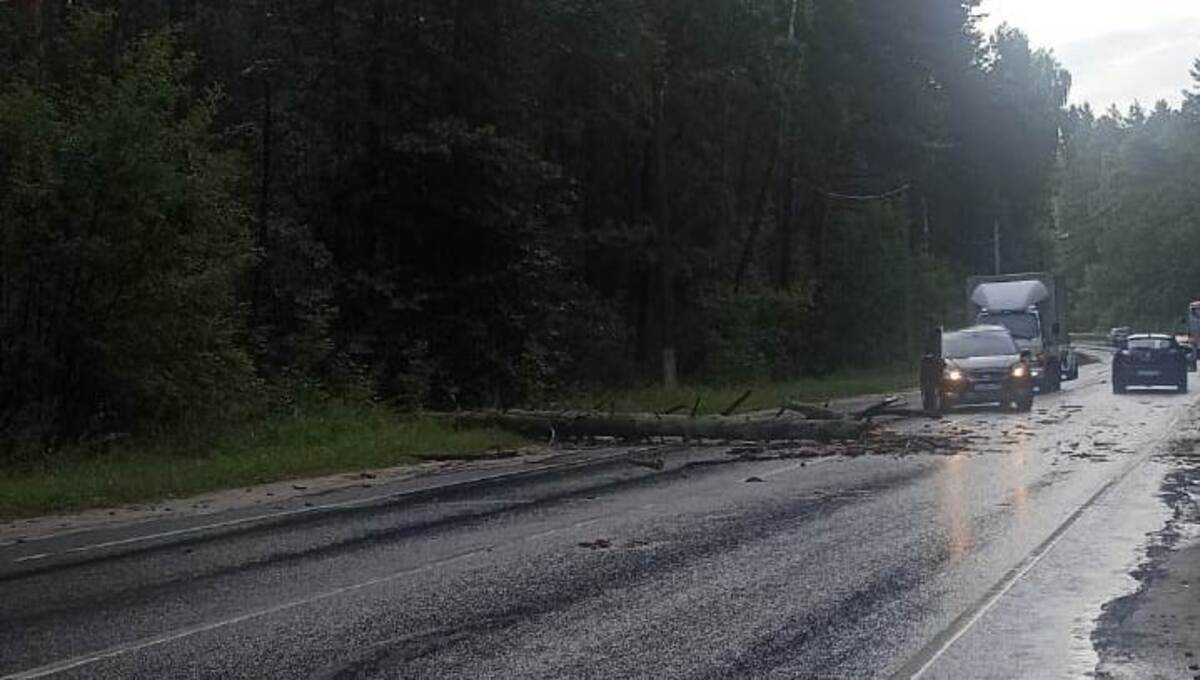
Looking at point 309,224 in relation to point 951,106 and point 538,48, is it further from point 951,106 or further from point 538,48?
point 951,106

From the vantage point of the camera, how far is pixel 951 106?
67.9m

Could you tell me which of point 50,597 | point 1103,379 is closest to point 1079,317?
point 1103,379

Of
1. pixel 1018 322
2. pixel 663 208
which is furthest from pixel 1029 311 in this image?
pixel 663 208

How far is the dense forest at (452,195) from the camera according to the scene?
883 inches

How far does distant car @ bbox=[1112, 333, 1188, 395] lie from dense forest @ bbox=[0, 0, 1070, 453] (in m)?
11.7

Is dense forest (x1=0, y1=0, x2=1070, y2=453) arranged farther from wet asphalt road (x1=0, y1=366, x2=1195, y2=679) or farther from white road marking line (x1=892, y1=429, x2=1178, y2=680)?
white road marking line (x1=892, y1=429, x2=1178, y2=680)

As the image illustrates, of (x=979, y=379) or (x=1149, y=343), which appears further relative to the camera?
(x=1149, y=343)

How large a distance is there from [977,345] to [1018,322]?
9.78 meters

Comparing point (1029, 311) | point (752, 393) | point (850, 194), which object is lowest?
point (752, 393)

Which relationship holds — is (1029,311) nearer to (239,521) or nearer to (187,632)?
(239,521)

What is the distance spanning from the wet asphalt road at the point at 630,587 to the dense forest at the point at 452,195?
8.19 metres

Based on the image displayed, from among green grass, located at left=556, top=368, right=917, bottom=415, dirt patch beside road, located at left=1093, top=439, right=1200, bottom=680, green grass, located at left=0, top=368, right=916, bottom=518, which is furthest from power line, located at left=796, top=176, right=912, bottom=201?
dirt patch beside road, located at left=1093, top=439, right=1200, bottom=680

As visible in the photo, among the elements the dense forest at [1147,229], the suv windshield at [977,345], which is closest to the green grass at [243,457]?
the suv windshield at [977,345]

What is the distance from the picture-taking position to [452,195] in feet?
114
